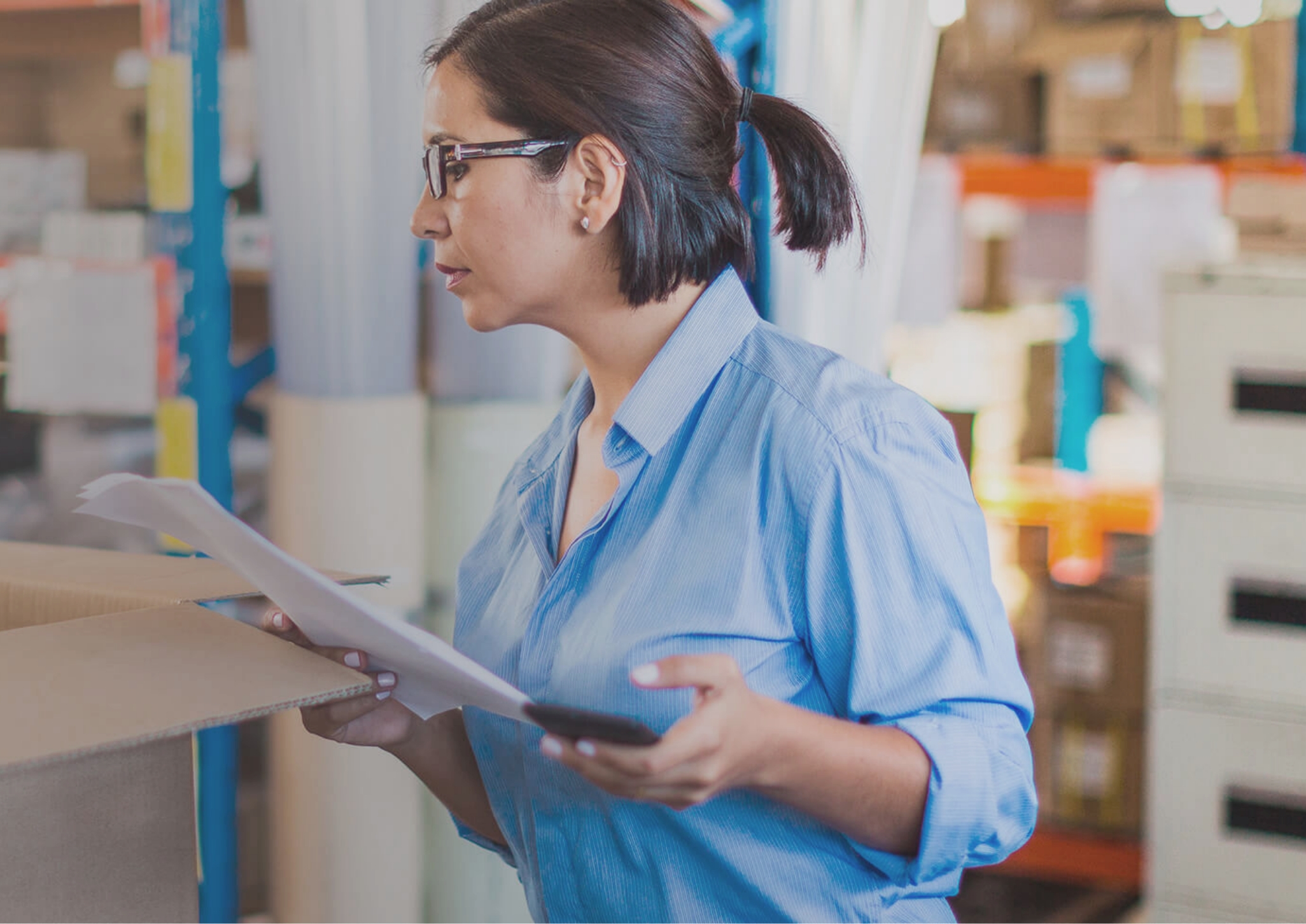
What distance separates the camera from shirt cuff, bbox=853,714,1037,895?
0.83 metres

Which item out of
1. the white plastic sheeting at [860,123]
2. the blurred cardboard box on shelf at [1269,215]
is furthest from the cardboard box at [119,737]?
the blurred cardboard box on shelf at [1269,215]

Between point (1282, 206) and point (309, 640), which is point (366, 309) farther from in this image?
point (1282, 206)

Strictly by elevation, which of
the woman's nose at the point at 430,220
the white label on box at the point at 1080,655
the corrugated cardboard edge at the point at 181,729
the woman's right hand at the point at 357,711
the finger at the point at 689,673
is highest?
the woman's nose at the point at 430,220

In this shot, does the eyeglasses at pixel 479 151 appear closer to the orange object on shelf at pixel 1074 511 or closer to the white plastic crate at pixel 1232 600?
the white plastic crate at pixel 1232 600

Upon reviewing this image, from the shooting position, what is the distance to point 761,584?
0.90 meters

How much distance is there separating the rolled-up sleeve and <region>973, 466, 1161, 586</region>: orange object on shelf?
84.8 inches

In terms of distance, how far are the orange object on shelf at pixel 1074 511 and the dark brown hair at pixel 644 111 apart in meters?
2.04

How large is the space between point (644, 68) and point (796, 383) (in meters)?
0.27

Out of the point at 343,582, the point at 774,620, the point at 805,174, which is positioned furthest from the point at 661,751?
the point at 805,174

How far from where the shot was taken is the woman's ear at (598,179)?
984mm

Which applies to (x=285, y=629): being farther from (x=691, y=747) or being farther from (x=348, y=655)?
(x=691, y=747)

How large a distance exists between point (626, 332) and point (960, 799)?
45cm

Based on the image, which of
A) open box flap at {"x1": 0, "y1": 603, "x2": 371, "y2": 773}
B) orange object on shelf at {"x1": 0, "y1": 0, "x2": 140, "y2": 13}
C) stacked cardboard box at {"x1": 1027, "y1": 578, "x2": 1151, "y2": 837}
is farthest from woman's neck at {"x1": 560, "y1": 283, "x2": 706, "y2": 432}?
stacked cardboard box at {"x1": 1027, "y1": 578, "x2": 1151, "y2": 837}

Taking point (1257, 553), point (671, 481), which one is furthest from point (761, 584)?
point (1257, 553)
